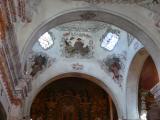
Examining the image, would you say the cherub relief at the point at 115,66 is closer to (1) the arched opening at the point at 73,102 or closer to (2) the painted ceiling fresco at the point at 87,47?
(2) the painted ceiling fresco at the point at 87,47

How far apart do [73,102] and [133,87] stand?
229 inches

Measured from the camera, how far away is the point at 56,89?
21250 mm

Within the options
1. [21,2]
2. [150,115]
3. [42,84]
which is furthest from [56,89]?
[150,115]

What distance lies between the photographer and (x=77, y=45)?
17.6m

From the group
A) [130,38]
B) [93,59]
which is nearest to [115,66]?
[93,59]

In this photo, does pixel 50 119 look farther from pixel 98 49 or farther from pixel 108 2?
pixel 108 2

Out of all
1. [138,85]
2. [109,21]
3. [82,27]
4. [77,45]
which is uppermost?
[82,27]

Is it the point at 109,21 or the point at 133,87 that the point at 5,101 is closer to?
the point at 109,21

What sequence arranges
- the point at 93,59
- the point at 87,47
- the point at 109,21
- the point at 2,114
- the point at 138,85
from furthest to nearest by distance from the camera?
the point at 93,59
the point at 87,47
the point at 138,85
the point at 109,21
the point at 2,114

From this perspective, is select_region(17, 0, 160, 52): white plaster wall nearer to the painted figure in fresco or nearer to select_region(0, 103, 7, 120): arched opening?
select_region(0, 103, 7, 120): arched opening

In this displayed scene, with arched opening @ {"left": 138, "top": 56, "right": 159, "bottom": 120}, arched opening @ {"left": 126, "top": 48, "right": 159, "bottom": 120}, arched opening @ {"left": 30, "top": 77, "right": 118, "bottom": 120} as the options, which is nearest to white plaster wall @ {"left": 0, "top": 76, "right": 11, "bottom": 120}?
arched opening @ {"left": 126, "top": 48, "right": 159, "bottom": 120}

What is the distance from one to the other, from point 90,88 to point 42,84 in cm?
505

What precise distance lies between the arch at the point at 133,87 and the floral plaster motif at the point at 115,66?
26.8 inches

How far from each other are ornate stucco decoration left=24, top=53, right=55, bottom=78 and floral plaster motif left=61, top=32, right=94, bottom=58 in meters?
1.00
